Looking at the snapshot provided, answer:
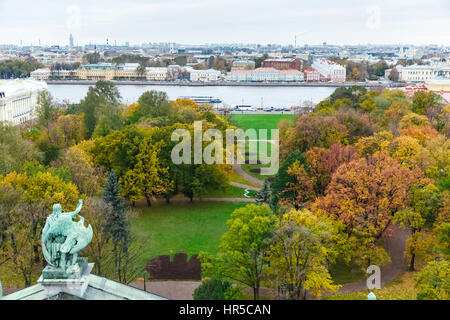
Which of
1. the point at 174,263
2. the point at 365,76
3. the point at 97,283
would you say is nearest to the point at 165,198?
the point at 174,263

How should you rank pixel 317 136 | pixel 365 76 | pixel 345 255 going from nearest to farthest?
pixel 345 255 < pixel 317 136 < pixel 365 76

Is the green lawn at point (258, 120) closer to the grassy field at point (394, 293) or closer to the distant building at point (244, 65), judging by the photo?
the grassy field at point (394, 293)

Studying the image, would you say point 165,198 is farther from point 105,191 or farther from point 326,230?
point 326,230

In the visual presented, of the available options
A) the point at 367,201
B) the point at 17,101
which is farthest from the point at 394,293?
the point at 17,101

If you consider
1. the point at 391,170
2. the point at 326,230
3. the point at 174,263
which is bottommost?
the point at 174,263

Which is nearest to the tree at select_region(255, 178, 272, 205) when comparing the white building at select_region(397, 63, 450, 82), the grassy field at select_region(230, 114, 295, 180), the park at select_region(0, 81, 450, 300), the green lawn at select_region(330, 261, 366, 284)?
the park at select_region(0, 81, 450, 300)

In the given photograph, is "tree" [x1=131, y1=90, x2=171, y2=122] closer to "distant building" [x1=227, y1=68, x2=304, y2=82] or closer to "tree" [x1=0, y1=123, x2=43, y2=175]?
"tree" [x1=0, y1=123, x2=43, y2=175]
